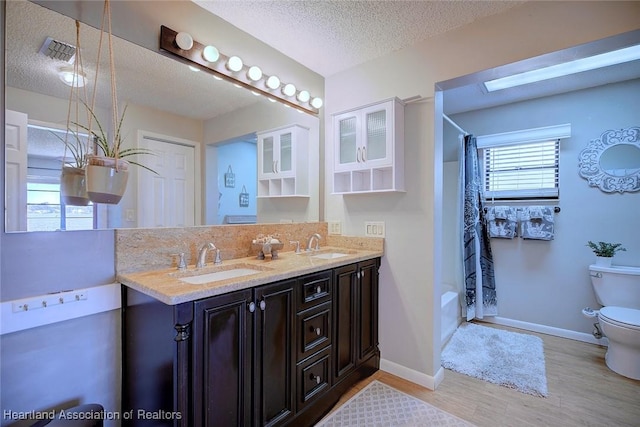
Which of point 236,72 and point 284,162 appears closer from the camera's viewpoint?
point 236,72

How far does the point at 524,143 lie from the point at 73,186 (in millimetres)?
3686

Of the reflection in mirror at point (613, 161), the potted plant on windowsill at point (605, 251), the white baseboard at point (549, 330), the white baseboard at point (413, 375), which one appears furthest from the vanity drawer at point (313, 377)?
the reflection in mirror at point (613, 161)

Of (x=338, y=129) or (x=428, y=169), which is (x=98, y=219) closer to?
(x=338, y=129)

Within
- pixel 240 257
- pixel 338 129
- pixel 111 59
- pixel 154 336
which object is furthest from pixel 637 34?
pixel 154 336

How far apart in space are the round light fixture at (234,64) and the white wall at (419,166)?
0.93 m

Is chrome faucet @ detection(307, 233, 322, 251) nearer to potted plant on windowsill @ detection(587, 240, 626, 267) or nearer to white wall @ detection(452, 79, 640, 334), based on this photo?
white wall @ detection(452, 79, 640, 334)

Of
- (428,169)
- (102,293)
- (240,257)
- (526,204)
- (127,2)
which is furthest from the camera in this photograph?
(526,204)

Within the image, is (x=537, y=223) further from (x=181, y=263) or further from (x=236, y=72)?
(x=181, y=263)

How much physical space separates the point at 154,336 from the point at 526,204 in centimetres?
→ 340

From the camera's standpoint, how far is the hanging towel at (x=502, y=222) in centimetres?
298

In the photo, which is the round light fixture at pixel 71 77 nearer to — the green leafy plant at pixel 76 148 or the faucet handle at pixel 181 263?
the green leafy plant at pixel 76 148

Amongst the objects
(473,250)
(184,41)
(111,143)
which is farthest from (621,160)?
(111,143)

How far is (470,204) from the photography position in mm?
3016

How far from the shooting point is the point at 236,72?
6.28 feet
